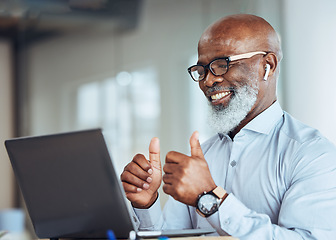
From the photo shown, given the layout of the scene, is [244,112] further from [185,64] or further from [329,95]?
[185,64]

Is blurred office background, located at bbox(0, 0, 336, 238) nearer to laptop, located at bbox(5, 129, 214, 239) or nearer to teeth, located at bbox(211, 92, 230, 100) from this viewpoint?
teeth, located at bbox(211, 92, 230, 100)

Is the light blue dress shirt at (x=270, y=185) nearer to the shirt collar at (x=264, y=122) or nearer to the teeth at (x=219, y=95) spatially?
the shirt collar at (x=264, y=122)

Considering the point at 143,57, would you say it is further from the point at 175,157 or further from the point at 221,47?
the point at 175,157

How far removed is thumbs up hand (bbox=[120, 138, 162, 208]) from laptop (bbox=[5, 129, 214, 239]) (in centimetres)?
33

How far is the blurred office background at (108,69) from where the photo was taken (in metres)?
4.46

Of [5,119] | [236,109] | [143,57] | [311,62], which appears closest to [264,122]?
[236,109]

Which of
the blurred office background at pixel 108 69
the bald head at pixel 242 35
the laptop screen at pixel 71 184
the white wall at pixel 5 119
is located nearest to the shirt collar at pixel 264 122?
the bald head at pixel 242 35

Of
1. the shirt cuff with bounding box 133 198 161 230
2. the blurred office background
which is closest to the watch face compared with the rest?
the shirt cuff with bounding box 133 198 161 230

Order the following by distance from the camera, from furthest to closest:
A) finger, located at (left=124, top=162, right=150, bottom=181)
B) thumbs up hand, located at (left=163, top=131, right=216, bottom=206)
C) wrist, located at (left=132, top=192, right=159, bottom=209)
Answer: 1. wrist, located at (left=132, top=192, right=159, bottom=209)
2. finger, located at (left=124, top=162, right=150, bottom=181)
3. thumbs up hand, located at (left=163, top=131, right=216, bottom=206)

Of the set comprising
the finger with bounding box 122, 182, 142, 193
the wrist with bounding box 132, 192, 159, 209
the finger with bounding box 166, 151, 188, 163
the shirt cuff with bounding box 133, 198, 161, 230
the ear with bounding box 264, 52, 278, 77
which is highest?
the ear with bounding box 264, 52, 278, 77

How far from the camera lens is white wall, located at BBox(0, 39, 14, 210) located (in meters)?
4.45

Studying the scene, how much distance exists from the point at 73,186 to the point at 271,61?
39.9 inches

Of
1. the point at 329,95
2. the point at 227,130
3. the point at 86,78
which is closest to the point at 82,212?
the point at 227,130

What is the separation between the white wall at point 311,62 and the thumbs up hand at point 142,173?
2.49 m
